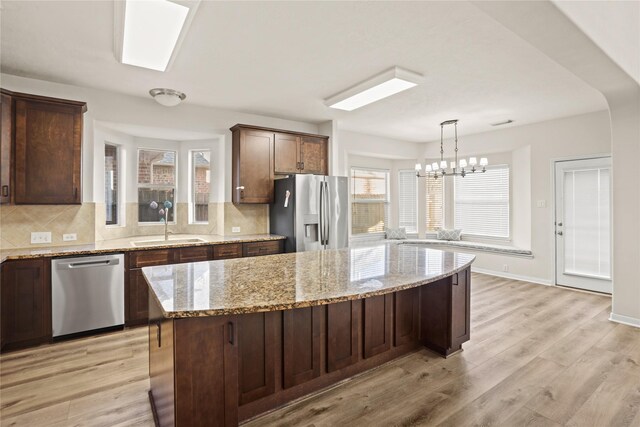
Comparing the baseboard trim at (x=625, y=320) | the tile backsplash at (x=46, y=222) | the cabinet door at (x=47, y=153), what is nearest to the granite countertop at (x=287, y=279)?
the cabinet door at (x=47, y=153)

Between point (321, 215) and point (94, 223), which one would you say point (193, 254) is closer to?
point (94, 223)

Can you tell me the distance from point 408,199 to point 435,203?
576mm

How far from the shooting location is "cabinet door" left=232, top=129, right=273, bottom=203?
452 centimetres

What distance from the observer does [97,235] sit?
4.04 meters

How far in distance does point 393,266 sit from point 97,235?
3.66 meters

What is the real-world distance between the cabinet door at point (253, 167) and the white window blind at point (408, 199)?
11.6 ft

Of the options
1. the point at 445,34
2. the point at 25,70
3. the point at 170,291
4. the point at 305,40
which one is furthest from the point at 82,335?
the point at 445,34

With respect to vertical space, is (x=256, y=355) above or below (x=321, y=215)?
below

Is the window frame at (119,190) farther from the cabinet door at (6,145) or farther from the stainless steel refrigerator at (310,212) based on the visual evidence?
the stainless steel refrigerator at (310,212)

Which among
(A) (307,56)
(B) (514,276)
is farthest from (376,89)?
(B) (514,276)

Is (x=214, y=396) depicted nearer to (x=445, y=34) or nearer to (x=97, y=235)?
(x=445, y=34)

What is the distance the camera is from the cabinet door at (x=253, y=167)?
4.52m

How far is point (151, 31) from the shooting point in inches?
96.0

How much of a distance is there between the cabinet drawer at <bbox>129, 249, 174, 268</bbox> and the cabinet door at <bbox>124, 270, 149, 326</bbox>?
99 millimetres
